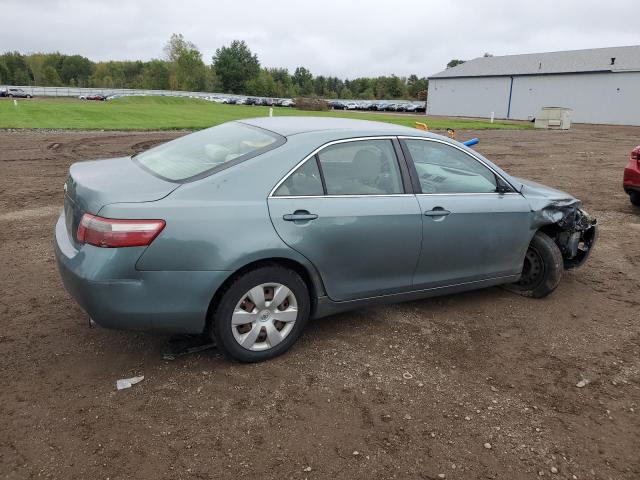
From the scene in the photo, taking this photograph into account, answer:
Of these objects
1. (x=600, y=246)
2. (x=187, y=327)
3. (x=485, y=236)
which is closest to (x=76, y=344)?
(x=187, y=327)

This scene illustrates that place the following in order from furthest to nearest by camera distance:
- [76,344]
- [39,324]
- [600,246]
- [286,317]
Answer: [600,246] → [39,324] → [76,344] → [286,317]

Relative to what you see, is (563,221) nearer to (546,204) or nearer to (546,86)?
(546,204)

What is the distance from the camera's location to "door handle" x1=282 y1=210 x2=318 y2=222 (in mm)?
3465

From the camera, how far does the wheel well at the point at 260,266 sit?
11.1ft

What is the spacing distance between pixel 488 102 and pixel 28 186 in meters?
60.8

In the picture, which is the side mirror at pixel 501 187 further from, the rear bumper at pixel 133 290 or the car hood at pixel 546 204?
the rear bumper at pixel 133 290

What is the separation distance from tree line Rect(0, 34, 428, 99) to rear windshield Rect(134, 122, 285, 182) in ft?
312

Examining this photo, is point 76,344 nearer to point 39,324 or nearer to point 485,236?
point 39,324

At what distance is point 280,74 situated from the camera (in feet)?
401

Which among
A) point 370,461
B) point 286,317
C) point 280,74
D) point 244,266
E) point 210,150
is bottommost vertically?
point 370,461

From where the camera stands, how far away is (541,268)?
495cm

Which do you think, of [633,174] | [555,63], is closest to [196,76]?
[555,63]

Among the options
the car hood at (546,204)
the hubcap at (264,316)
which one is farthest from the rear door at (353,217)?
the car hood at (546,204)

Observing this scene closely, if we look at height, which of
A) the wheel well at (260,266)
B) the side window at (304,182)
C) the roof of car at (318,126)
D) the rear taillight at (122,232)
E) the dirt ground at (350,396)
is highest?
the roof of car at (318,126)
